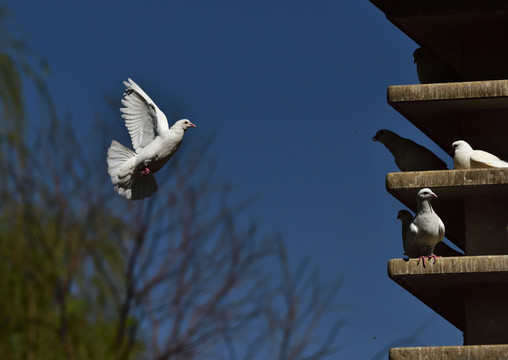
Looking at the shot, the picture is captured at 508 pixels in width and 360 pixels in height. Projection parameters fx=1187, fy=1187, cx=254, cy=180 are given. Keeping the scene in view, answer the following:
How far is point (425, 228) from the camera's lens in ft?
46.0

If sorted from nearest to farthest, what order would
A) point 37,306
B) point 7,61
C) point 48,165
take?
point 48,165 → point 37,306 → point 7,61

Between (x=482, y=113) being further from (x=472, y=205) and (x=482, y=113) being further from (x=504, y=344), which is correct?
(x=504, y=344)

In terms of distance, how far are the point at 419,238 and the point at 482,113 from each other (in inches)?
92.6

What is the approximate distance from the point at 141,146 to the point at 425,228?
348 centimetres

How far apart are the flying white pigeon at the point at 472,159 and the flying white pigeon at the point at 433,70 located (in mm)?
1573

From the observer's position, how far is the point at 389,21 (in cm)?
1603

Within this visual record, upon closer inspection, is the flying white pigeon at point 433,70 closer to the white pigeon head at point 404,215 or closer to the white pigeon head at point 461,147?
the white pigeon head at point 461,147

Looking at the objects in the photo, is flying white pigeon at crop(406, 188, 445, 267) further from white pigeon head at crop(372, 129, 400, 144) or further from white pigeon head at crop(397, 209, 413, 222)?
white pigeon head at crop(372, 129, 400, 144)

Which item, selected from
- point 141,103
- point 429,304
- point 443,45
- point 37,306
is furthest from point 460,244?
point 37,306

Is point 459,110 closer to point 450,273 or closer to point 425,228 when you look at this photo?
point 425,228

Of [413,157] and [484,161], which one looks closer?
[484,161]

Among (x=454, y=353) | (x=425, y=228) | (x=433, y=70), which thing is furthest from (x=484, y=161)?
(x=454, y=353)

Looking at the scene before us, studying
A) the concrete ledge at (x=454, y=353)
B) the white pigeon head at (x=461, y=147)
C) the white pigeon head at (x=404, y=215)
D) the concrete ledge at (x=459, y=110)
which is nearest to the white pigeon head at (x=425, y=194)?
the white pigeon head at (x=461, y=147)

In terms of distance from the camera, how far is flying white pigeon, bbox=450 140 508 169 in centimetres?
1454
